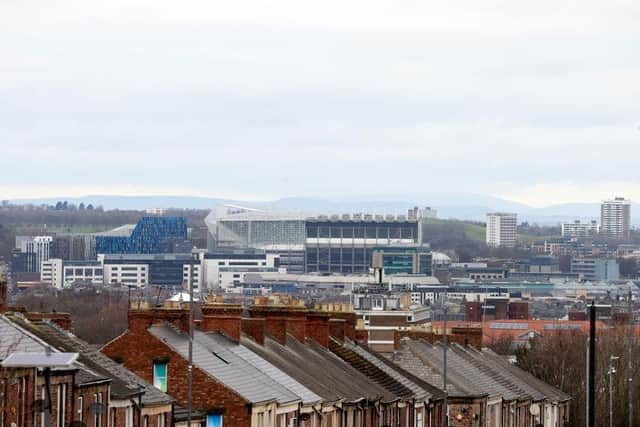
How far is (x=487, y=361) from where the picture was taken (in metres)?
79.2

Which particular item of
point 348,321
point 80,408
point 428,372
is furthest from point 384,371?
point 80,408

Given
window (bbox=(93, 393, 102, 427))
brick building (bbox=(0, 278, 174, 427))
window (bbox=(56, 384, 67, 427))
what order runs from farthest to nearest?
window (bbox=(93, 393, 102, 427)) < window (bbox=(56, 384, 67, 427)) < brick building (bbox=(0, 278, 174, 427))

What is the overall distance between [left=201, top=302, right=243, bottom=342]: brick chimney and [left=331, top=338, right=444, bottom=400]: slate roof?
830 cm

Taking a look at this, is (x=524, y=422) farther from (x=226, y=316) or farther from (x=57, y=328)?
(x=57, y=328)

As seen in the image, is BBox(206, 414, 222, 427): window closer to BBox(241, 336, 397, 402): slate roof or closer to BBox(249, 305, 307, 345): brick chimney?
BBox(241, 336, 397, 402): slate roof

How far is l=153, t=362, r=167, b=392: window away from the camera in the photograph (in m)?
44.7

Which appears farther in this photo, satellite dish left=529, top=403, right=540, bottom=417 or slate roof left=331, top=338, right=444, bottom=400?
satellite dish left=529, top=403, right=540, bottom=417

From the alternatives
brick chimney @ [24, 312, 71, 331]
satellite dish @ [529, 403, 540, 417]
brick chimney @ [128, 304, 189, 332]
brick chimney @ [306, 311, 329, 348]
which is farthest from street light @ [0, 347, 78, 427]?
satellite dish @ [529, 403, 540, 417]

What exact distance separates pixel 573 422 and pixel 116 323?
4873 centimetres

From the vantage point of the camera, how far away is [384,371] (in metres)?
60.4

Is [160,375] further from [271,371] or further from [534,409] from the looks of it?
[534,409]

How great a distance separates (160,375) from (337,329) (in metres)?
18.7

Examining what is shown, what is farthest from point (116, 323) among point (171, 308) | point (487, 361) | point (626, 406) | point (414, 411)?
point (171, 308)

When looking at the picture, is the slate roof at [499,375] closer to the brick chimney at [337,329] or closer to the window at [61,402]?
the brick chimney at [337,329]
